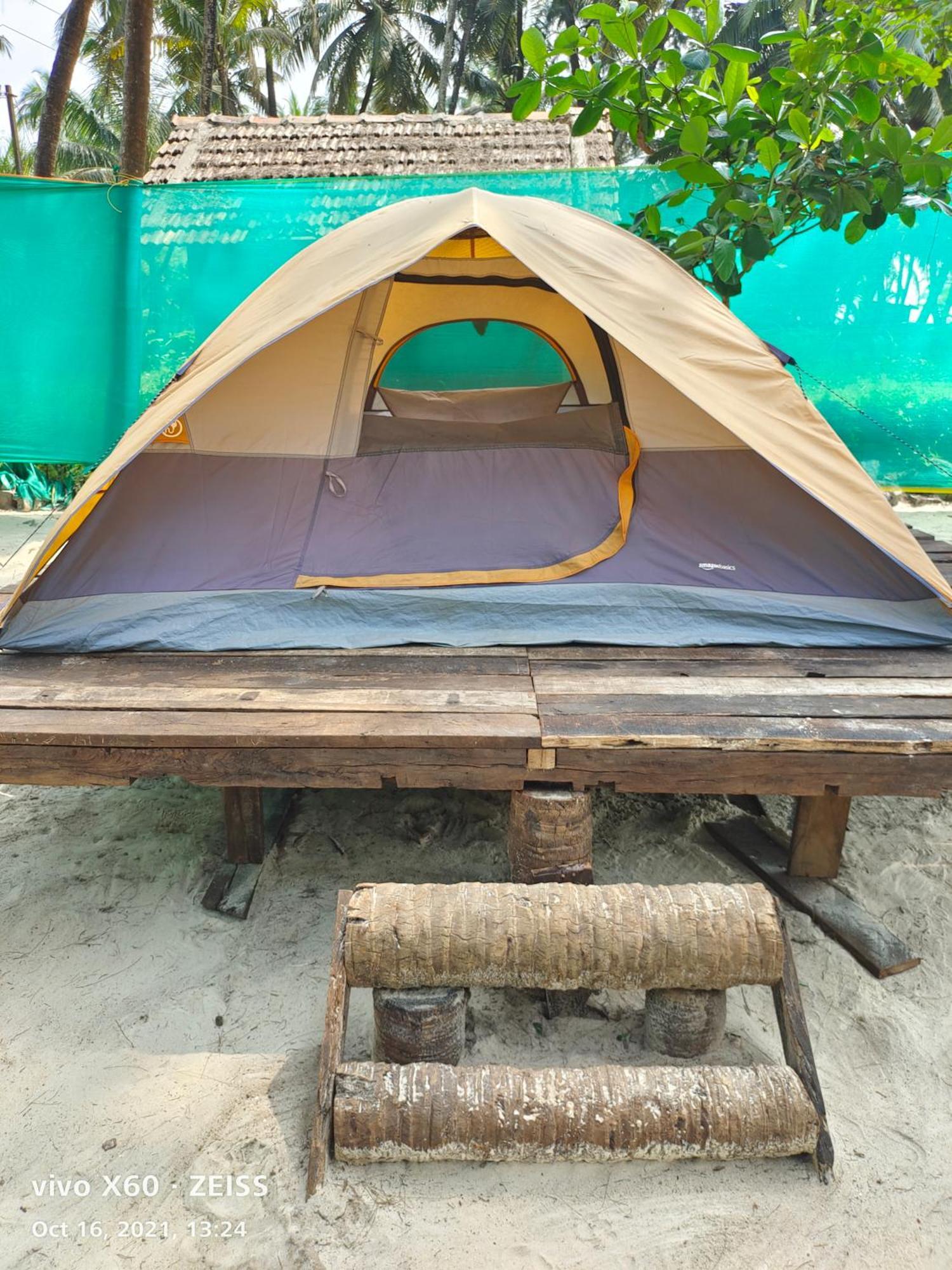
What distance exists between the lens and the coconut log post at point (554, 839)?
1.97 metres

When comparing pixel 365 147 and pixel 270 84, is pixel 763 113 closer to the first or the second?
pixel 365 147

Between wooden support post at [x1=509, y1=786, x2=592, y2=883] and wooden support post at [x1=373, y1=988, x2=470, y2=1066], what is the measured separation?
387mm

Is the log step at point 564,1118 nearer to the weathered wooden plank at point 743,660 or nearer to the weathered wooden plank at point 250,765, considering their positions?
the weathered wooden plank at point 250,765

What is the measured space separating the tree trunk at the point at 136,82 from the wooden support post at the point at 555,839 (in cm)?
633

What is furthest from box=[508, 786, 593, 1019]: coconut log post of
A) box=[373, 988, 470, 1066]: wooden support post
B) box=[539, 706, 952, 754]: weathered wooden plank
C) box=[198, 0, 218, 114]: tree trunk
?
box=[198, 0, 218, 114]: tree trunk

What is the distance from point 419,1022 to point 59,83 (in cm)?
845

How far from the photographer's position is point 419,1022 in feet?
5.34

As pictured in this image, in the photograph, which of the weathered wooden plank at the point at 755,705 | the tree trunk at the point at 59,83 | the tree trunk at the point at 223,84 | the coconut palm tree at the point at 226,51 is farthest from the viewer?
the tree trunk at the point at 223,84

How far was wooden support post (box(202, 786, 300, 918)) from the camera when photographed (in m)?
2.22

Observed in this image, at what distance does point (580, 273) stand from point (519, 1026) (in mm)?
2035

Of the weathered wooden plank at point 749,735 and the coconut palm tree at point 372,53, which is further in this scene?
the coconut palm tree at point 372,53

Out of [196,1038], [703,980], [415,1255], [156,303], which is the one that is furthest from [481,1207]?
[156,303]

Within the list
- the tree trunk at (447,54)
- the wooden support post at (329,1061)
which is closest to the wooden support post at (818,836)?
the wooden support post at (329,1061)

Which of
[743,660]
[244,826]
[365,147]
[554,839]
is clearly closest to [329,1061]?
[554,839]
